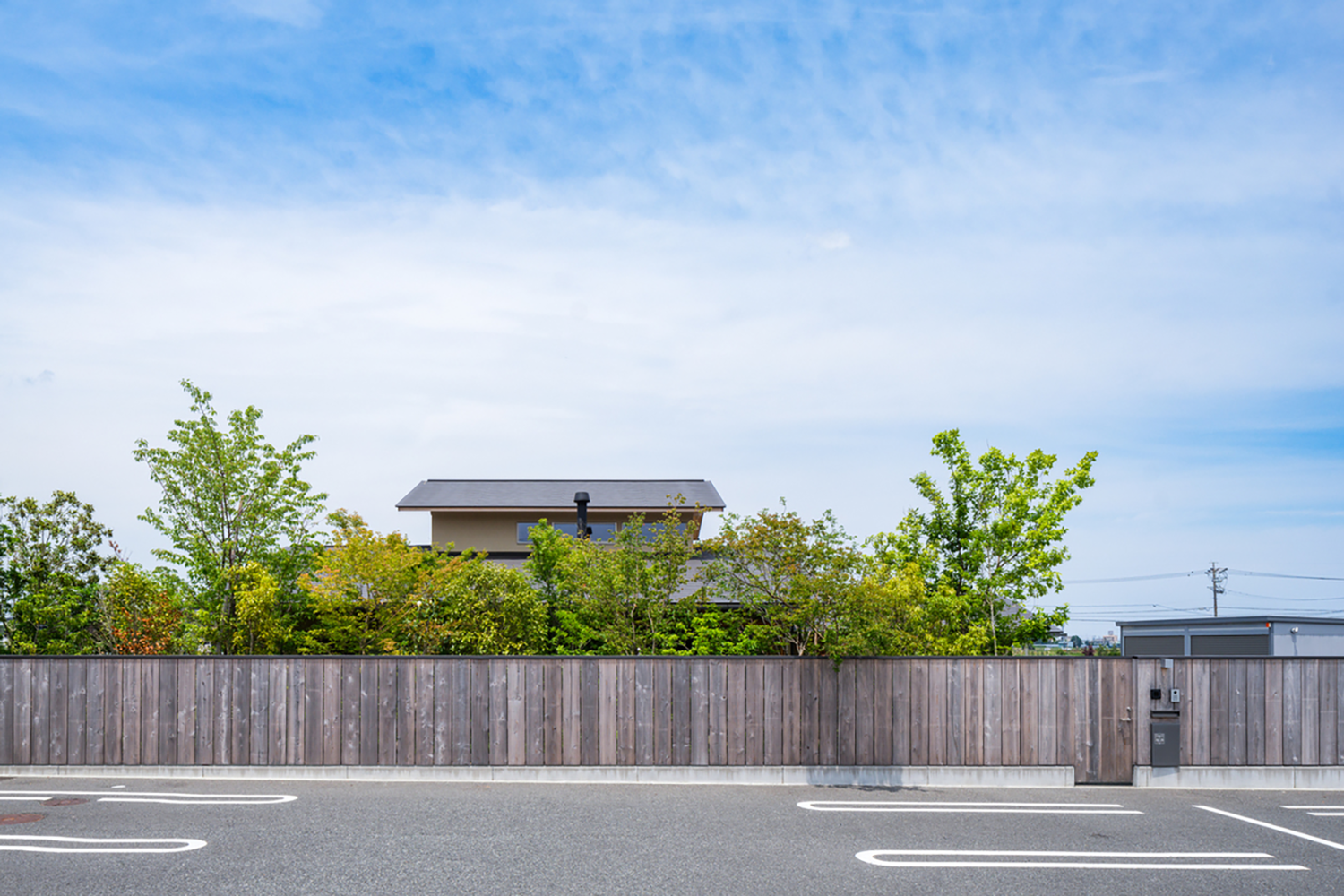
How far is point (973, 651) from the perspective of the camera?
16.6 meters

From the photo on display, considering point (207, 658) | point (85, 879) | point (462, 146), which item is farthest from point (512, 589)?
point (85, 879)

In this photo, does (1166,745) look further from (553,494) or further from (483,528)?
(483,528)

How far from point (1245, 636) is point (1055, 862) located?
14.4 metres

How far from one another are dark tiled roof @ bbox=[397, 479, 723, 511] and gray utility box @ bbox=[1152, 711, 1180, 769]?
16458mm

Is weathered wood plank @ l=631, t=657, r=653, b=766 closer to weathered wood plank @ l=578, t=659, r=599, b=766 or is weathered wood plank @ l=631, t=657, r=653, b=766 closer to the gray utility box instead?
weathered wood plank @ l=578, t=659, r=599, b=766

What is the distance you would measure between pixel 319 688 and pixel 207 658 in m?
1.65

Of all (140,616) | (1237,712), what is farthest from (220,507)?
(1237,712)

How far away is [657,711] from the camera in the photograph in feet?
42.1

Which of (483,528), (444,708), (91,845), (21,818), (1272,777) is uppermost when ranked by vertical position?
(483,528)

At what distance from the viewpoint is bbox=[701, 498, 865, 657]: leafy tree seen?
45.1 feet

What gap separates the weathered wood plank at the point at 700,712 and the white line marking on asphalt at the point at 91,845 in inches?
247

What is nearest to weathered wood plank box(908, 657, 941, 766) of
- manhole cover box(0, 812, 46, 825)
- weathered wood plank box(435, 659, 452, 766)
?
weathered wood plank box(435, 659, 452, 766)

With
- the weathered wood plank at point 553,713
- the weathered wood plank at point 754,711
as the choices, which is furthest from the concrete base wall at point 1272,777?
the weathered wood plank at point 553,713

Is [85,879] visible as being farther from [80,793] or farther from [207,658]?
[207,658]
